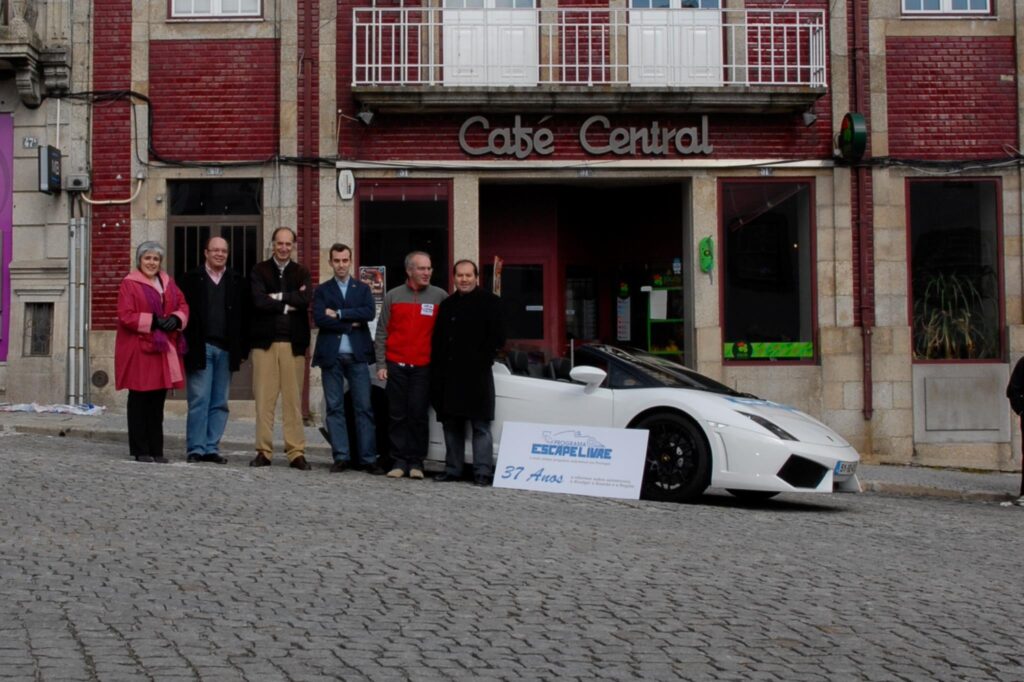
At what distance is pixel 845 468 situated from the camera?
9.59 metres

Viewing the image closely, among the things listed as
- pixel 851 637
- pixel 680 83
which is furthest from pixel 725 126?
pixel 851 637

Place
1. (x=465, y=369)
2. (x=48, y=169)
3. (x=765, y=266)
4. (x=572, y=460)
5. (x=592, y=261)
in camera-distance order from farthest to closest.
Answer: (x=592, y=261)
(x=765, y=266)
(x=48, y=169)
(x=465, y=369)
(x=572, y=460)

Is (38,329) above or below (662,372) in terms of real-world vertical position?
above

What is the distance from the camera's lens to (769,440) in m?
9.33

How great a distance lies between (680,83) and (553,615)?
1169cm

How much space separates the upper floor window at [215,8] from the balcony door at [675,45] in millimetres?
4857

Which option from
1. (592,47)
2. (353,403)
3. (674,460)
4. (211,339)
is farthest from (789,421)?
(592,47)

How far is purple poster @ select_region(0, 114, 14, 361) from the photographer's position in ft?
53.3

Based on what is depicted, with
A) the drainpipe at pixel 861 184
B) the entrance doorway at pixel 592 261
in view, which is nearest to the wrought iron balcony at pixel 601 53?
the drainpipe at pixel 861 184

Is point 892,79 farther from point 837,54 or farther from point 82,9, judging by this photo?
point 82,9

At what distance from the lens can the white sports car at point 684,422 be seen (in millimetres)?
9328

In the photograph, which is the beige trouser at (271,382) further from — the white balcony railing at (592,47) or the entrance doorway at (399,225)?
the white balcony railing at (592,47)

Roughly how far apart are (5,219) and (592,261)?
7840 mm

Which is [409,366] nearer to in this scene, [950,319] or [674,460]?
[674,460]
